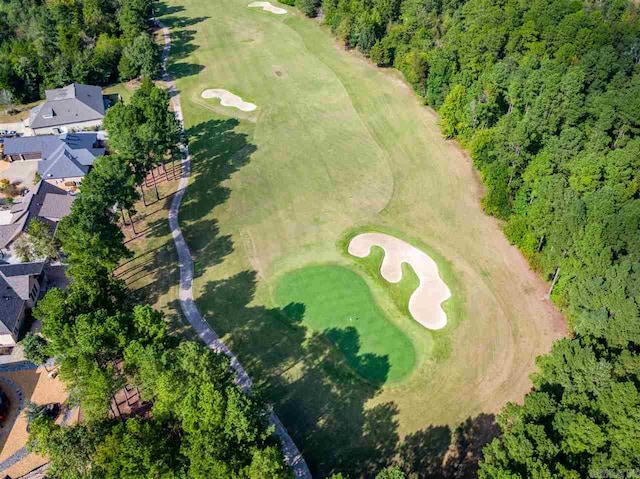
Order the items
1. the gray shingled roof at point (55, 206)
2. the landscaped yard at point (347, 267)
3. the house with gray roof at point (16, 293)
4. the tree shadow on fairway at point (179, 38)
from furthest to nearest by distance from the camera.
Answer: the tree shadow on fairway at point (179, 38) < the gray shingled roof at point (55, 206) < the house with gray roof at point (16, 293) < the landscaped yard at point (347, 267)

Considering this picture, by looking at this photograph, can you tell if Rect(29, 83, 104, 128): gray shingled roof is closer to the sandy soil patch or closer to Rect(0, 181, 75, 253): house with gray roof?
Rect(0, 181, 75, 253): house with gray roof

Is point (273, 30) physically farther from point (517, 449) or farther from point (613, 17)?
point (517, 449)

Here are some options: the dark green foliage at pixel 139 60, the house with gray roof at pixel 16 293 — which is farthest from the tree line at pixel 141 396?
the dark green foliage at pixel 139 60

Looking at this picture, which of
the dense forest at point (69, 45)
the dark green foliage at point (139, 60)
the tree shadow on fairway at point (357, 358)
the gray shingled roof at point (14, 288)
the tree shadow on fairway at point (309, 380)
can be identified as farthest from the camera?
the dark green foliage at point (139, 60)

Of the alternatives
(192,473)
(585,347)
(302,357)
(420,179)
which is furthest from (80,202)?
(585,347)

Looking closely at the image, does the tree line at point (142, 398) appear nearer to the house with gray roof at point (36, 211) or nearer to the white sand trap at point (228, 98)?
the house with gray roof at point (36, 211)

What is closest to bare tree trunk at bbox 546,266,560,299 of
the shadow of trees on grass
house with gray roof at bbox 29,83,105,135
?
the shadow of trees on grass

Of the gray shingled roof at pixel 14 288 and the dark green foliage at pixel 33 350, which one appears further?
the gray shingled roof at pixel 14 288
